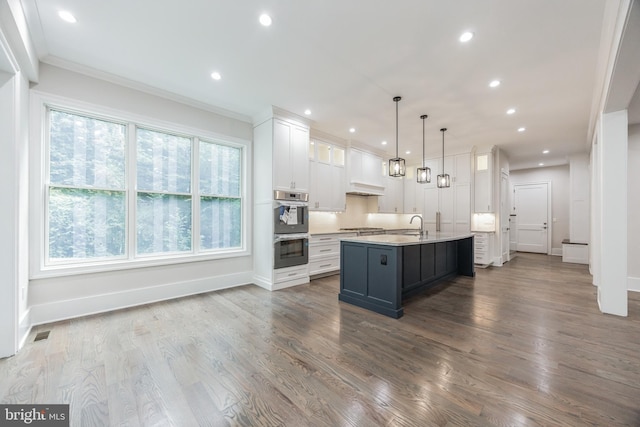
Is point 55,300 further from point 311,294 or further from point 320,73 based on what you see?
point 320,73

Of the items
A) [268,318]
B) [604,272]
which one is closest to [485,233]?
[604,272]

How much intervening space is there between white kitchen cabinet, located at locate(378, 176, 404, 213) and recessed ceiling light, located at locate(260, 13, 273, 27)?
5155 millimetres

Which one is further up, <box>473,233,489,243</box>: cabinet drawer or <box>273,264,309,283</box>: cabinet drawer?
<box>473,233,489,243</box>: cabinet drawer

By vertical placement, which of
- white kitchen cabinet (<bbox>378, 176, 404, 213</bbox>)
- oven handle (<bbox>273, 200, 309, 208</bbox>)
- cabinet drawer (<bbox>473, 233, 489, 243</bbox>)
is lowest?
cabinet drawer (<bbox>473, 233, 489, 243</bbox>)

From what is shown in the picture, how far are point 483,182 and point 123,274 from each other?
7.42m

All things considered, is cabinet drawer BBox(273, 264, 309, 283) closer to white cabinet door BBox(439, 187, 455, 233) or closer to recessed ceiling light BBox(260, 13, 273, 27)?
recessed ceiling light BBox(260, 13, 273, 27)

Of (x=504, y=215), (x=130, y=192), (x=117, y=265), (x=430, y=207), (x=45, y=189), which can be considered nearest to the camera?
(x=45, y=189)

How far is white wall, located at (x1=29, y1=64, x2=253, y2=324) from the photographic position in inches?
116

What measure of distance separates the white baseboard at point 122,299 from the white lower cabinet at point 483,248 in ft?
18.2

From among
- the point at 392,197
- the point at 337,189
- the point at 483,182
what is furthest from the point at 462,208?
the point at 337,189

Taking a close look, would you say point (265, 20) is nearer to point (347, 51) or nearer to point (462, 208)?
point (347, 51)

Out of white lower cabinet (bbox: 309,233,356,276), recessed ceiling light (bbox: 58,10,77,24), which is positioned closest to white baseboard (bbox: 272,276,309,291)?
white lower cabinet (bbox: 309,233,356,276)

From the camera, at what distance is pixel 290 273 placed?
14.8 feet

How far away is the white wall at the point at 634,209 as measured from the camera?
4.35 m
